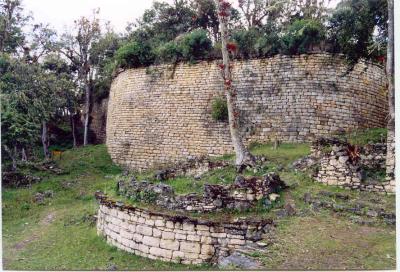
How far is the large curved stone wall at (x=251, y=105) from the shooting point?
11.2 m

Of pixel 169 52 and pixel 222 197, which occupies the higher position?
pixel 169 52

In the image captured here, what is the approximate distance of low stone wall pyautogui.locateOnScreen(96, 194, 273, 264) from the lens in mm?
5527

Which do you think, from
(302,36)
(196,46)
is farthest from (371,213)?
(196,46)

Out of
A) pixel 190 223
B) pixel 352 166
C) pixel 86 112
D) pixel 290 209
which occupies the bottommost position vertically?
pixel 190 223

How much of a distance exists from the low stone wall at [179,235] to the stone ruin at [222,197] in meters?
0.38

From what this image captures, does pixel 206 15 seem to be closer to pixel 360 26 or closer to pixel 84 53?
pixel 84 53

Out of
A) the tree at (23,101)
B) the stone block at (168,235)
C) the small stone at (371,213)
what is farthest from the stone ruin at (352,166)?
the tree at (23,101)

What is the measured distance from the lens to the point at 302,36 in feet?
37.9

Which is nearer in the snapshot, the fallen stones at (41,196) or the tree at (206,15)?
the fallen stones at (41,196)

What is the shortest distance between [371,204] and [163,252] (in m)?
3.28

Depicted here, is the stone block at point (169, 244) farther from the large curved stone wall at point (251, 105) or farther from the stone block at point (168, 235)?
the large curved stone wall at point (251, 105)

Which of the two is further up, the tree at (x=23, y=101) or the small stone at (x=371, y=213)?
the tree at (x=23, y=101)

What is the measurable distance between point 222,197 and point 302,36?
23.6 feet

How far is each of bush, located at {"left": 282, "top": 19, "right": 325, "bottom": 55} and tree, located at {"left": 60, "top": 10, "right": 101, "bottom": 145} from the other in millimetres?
5670
